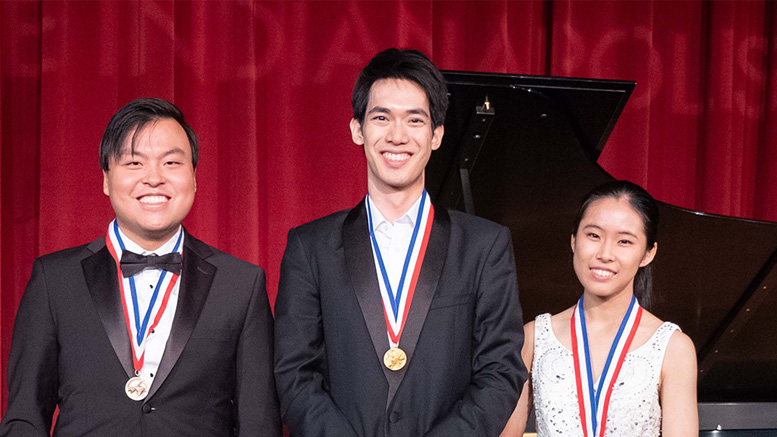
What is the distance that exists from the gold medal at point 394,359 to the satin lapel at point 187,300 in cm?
52

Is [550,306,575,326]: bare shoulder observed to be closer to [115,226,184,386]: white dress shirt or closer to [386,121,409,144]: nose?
[386,121,409,144]: nose

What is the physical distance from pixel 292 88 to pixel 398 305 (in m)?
2.81

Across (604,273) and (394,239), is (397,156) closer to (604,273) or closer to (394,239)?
(394,239)

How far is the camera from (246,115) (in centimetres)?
439

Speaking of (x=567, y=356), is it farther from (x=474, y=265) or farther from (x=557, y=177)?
(x=557, y=177)

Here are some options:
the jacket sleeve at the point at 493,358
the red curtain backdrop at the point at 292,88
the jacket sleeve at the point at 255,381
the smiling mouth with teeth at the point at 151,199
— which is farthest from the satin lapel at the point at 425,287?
the red curtain backdrop at the point at 292,88

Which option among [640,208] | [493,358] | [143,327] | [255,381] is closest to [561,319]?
[640,208]

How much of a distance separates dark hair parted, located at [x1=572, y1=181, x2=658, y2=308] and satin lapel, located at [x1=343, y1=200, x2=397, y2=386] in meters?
0.73

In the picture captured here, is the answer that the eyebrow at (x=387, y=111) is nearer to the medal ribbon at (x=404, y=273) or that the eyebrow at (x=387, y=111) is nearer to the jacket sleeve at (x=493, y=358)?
the medal ribbon at (x=404, y=273)

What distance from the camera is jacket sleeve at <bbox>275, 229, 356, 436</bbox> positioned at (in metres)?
1.79

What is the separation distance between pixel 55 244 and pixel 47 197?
28cm

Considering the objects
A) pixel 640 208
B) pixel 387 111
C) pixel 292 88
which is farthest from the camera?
pixel 292 88

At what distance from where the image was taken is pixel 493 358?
187 centimetres

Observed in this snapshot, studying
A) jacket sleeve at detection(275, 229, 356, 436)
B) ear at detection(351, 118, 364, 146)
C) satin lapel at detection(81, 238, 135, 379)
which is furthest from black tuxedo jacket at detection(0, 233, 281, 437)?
ear at detection(351, 118, 364, 146)
